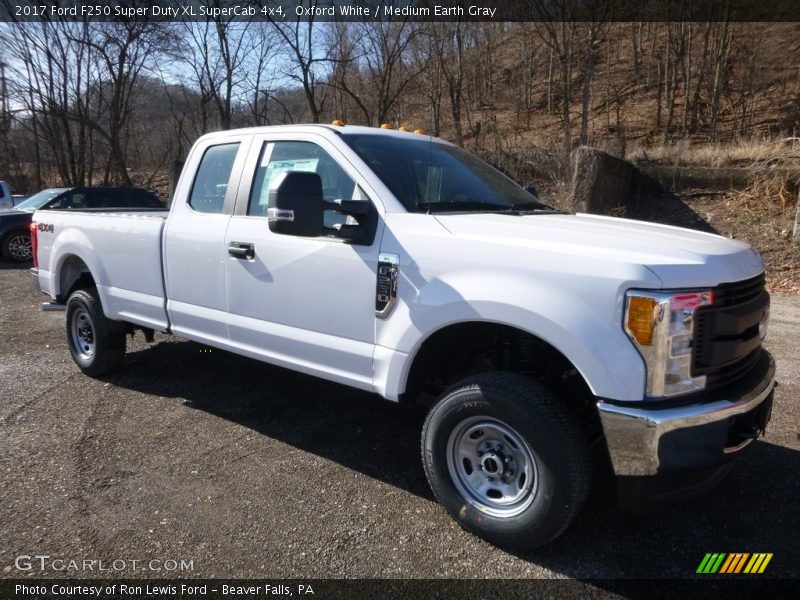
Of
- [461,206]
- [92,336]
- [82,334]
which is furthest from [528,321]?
[82,334]

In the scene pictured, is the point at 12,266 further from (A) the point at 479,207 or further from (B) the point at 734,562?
(B) the point at 734,562

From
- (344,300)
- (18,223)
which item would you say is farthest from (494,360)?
(18,223)

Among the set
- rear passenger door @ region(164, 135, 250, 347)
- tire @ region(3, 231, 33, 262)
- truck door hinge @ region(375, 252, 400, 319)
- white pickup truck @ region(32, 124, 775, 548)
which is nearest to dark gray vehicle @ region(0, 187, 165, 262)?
tire @ region(3, 231, 33, 262)

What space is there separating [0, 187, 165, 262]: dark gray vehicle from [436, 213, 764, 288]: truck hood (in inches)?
453

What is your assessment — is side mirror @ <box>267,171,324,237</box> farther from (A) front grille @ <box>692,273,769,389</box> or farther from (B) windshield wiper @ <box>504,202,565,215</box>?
(A) front grille @ <box>692,273,769,389</box>

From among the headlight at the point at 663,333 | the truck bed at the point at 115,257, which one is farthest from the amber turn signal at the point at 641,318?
the truck bed at the point at 115,257

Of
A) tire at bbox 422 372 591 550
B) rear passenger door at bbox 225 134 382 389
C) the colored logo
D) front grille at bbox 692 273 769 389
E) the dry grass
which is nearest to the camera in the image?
front grille at bbox 692 273 769 389

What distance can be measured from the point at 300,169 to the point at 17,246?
12476 mm

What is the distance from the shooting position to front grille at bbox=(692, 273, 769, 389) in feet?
8.44

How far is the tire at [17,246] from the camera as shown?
1347 cm

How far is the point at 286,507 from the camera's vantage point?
334cm

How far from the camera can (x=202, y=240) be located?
4223 millimetres

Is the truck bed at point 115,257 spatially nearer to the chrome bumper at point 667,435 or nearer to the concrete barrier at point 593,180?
the chrome bumper at point 667,435

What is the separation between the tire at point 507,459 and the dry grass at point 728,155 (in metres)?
11.4
